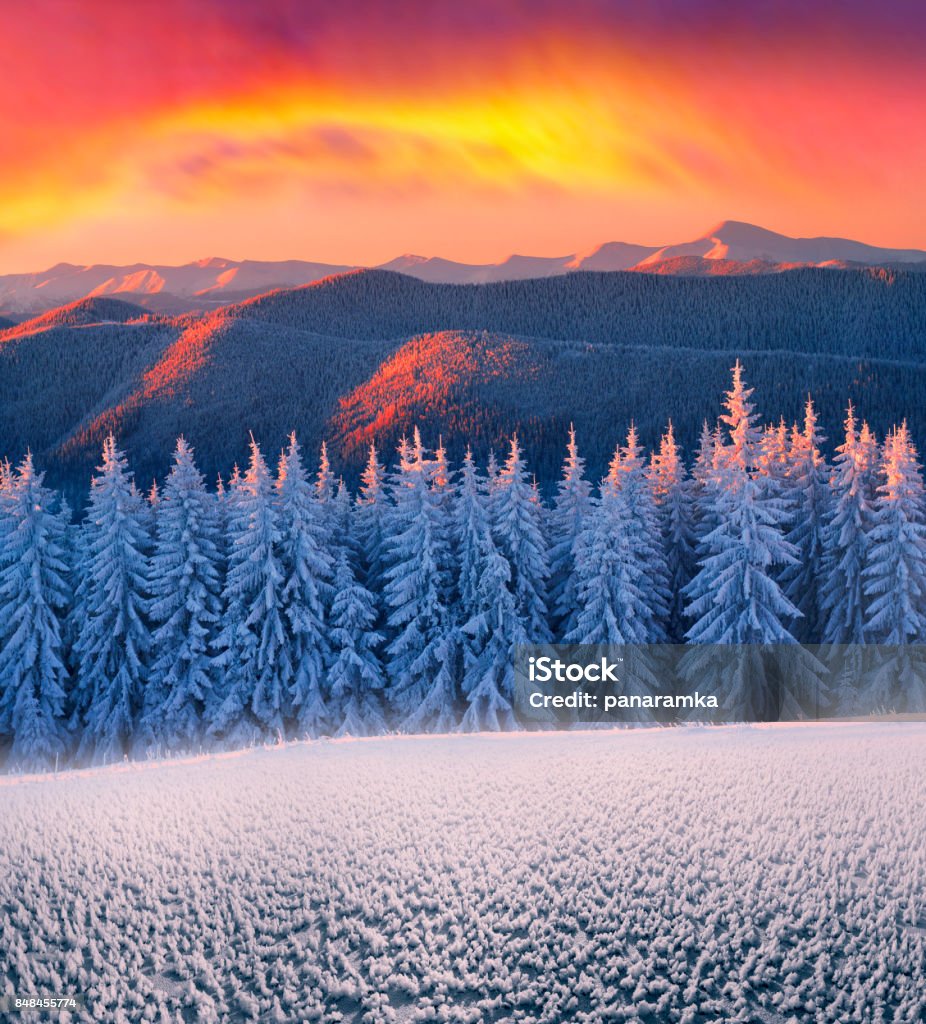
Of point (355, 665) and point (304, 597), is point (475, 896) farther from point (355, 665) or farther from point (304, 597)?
point (304, 597)

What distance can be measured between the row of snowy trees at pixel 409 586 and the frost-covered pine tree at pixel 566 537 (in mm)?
135

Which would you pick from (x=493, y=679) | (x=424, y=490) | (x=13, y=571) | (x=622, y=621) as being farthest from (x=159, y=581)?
(x=622, y=621)

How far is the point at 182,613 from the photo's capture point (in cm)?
4178

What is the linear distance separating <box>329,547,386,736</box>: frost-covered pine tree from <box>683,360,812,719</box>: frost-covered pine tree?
13.5 meters

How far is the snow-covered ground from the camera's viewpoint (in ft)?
26.8

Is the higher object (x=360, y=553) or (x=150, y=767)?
(x=360, y=553)

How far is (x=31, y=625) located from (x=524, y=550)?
22952mm

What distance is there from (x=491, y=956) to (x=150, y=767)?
9.34m

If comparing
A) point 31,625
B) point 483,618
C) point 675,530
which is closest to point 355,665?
point 483,618

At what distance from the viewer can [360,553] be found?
151 feet

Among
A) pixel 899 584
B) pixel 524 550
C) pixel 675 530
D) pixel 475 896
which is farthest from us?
pixel 675 530

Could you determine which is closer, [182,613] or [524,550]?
[524,550]

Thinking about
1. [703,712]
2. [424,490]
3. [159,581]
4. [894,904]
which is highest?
[424,490]

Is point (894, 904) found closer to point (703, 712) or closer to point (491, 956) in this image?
point (491, 956)
